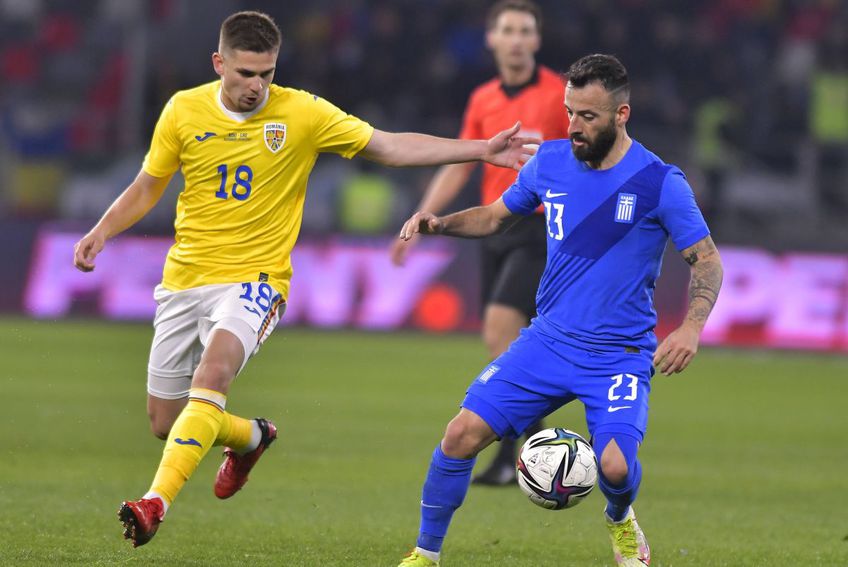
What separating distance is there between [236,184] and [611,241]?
69.1 inches

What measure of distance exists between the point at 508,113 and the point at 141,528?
398 cm

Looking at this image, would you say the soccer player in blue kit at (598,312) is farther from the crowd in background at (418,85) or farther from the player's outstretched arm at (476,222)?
the crowd in background at (418,85)

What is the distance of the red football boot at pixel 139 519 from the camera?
5328mm

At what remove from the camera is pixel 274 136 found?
6.49 meters

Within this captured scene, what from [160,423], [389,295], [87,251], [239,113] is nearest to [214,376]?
[87,251]

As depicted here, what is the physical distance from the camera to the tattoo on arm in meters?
5.50

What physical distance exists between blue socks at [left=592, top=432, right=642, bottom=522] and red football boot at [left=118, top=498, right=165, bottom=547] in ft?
5.59

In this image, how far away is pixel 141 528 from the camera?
5.35 metres

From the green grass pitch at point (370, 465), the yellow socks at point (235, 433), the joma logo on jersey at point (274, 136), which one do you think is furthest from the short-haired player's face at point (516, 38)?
the yellow socks at point (235, 433)

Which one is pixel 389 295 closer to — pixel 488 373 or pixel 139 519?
pixel 488 373

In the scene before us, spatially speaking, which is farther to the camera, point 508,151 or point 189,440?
point 508,151

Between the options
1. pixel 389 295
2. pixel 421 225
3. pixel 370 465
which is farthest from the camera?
pixel 389 295

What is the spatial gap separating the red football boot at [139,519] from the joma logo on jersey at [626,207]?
2120mm

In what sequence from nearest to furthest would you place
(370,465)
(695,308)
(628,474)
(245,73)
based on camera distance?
(695,308) < (628,474) < (245,73) < (370,465)
